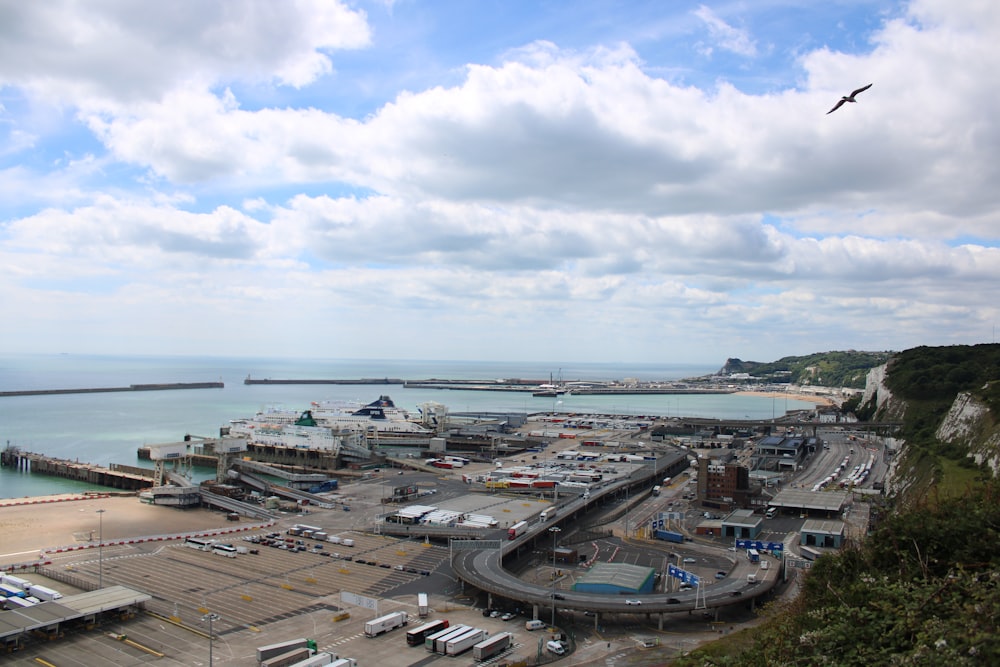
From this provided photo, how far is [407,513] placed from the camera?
33.4 meters

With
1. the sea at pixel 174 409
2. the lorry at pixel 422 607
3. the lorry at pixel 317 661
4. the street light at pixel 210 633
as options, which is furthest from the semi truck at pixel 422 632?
the sea at pixel 174 409

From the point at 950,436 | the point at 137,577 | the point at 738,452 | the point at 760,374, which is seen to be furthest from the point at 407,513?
the point at 760,374

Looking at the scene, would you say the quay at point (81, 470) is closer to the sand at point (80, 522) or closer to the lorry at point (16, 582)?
the sand at point (80, 522)

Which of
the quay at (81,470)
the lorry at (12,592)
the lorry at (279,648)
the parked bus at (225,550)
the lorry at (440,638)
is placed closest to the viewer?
the lorry at (279,648)

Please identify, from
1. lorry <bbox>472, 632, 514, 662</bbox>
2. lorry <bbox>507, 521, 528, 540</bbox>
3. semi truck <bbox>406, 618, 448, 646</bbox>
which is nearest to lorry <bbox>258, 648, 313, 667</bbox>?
semi truck <bbox>406, 618, 448, 646</bbox>

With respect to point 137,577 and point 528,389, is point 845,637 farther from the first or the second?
point 528,389

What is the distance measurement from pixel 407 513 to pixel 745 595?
17.0 meters

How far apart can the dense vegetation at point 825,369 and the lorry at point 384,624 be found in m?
132

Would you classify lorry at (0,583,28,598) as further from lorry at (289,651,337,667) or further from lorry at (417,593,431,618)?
lorry at (417,593,431,618)

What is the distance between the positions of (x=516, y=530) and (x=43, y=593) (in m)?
17.1

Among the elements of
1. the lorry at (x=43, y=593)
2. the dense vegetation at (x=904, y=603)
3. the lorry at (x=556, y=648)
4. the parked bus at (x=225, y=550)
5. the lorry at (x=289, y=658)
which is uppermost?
the dense vegetation at (x=904, y=603)

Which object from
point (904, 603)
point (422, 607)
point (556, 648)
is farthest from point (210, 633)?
point (904, 603)

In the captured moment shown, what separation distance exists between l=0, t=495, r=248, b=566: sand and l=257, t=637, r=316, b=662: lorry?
14.1 metres

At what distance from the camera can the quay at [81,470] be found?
150 feet
